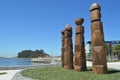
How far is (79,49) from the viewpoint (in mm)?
19266

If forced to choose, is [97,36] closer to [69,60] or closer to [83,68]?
[83,68]

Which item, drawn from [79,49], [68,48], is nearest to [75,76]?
[79,49]

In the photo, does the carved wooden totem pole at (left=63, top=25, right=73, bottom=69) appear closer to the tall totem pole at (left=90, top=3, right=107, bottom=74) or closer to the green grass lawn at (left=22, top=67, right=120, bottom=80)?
the green grass lawn at (left=22, top=67, right=120, bottom=80)

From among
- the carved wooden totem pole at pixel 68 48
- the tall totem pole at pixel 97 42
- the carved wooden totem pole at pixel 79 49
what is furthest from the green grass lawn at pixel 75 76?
the carved wooden totem pole at pixel 68 48

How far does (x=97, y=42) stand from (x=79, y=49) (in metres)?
2.75

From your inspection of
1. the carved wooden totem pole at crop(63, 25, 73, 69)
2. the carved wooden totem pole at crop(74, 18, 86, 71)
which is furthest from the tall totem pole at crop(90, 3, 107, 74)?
the carved wooden totem pole at crop(63, 25, 73, 69)

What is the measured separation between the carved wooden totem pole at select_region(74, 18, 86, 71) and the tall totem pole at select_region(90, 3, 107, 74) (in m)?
2.15

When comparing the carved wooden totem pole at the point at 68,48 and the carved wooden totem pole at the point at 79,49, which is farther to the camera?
the carved wooden totem pole at the point at 68,48

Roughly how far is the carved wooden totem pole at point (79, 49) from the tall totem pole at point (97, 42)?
215 centimetres

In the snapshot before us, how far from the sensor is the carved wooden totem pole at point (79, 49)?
19.0 meters

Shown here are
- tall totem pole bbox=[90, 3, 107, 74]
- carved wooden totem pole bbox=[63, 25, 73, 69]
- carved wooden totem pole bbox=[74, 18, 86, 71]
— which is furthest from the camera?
carved wooden totem pole bbox=[63, 25, 73, 69]

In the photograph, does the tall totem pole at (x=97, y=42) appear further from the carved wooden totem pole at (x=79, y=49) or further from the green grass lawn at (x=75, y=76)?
the carved wooden totem pole at (x=79, y=49)

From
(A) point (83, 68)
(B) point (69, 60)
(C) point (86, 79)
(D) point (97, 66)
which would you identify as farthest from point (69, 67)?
(C) point (86, 79)

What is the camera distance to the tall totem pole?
1628cm
